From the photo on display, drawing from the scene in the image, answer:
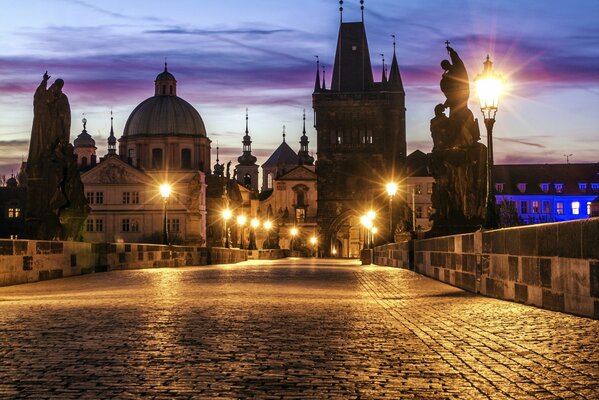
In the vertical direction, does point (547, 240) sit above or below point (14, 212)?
below

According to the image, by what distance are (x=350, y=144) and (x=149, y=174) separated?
26.9m

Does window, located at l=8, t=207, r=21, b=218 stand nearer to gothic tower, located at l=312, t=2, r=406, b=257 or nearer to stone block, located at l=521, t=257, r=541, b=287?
gothic tower, located at l=312, t=2, r=406, b=257

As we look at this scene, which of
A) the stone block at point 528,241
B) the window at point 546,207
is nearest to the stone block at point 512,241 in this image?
the stone block at point 528,241

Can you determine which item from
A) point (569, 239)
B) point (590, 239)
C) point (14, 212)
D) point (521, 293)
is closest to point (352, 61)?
point (14, 212)

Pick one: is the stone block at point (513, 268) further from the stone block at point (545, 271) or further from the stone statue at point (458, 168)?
the stone statue at point (458, 168)

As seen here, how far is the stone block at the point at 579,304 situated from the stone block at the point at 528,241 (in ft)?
4.21

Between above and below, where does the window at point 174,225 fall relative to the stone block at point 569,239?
above

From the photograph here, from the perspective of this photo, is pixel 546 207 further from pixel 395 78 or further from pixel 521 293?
pixel 521 293

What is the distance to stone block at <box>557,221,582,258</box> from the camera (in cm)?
1008

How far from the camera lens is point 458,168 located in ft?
73.1

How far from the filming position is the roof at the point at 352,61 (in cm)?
13125

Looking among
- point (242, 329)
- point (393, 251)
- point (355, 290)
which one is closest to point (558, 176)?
point (393, 251)

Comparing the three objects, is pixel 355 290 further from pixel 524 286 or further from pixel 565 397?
pixel 565 397

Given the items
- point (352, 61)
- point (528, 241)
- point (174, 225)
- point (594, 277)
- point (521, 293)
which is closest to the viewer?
point (594, 277)
